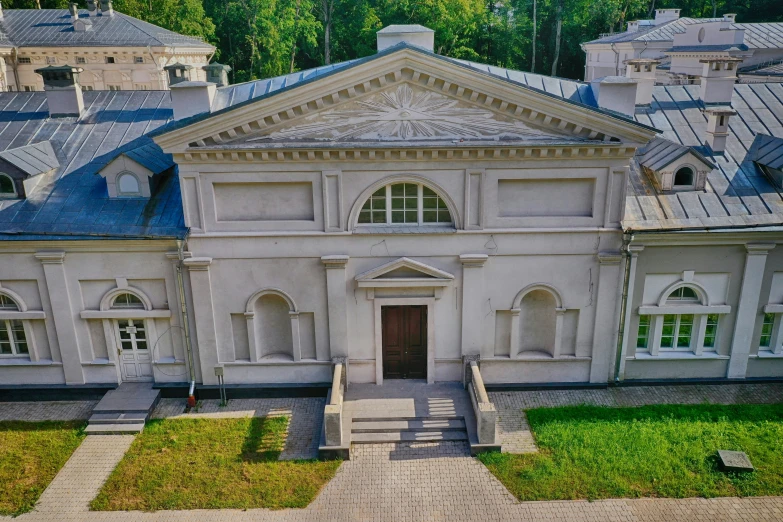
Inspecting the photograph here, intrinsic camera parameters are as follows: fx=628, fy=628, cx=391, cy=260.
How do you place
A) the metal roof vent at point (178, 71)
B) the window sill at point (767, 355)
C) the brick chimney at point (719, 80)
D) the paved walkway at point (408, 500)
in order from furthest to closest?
the metal roof vent at point (178, 71), the brick chimney at point (719, 80), the window sill at point (767, 355), the paved walkway at point (408, 500)

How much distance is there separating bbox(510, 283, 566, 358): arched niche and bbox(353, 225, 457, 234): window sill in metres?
3.34

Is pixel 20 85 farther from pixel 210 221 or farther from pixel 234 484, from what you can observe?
pixel 234 484

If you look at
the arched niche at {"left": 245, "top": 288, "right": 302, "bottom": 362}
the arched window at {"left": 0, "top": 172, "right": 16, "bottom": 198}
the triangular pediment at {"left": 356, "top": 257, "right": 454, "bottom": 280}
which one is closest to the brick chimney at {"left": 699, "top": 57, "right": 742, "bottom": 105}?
the triangular pediment at {"left": 356, "top": 257, "right": 454, "bottom": 280}

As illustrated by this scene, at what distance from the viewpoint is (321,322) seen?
2086 centimetres

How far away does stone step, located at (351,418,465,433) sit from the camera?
19.3 metres

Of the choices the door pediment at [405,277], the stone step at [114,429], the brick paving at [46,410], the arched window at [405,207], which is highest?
the arched window at [405,207]

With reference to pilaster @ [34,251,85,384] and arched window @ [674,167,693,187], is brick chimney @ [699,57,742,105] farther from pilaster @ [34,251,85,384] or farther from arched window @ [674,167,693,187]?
pilaster @ [34,251,85,384]

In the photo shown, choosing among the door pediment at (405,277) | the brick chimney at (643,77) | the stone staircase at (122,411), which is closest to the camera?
the stone staircase at (122,411)

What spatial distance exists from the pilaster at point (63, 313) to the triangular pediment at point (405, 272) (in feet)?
31.7

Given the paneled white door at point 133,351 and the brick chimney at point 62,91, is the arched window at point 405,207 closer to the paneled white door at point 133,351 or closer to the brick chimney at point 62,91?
the paneled white door at point 133,351

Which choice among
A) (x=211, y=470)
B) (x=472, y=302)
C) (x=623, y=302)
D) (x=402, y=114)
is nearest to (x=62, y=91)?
(x=402, y=114)

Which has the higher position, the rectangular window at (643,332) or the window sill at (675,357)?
the rectangular window at (643,332)

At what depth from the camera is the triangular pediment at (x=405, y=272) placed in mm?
19875

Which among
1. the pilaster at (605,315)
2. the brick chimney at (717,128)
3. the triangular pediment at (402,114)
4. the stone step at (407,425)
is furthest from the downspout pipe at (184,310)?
the brick chimney at (717,128)
